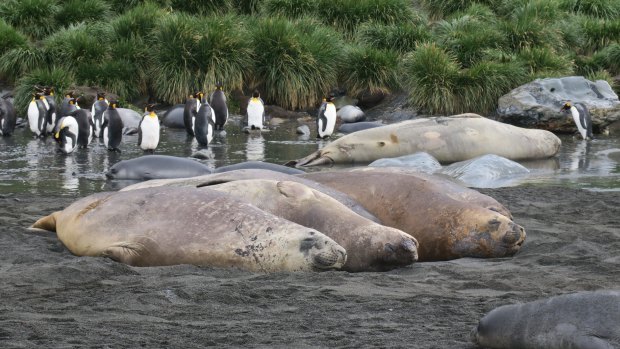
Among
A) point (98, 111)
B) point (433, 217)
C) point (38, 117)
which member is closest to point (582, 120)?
point (98, 111)

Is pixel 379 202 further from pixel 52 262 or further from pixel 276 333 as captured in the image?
pixel 276 333

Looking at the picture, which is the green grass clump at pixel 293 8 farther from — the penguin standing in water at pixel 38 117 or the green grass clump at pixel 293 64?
the penguin standing in water at pixel 38 117

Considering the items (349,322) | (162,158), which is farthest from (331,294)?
(162,158)

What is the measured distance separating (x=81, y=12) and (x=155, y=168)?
12041 mm

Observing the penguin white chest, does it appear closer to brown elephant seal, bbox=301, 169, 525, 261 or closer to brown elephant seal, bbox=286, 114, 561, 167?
brown elephant seal, bbox=286, 114, 561, 167

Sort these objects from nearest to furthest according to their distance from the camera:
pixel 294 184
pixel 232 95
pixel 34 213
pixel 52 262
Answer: pixel 52 262
pixel 294 184
pixel 34 213
pixel 232 95

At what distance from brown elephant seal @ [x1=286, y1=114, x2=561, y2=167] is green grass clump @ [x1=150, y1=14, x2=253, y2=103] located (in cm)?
710

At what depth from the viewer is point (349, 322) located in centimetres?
400

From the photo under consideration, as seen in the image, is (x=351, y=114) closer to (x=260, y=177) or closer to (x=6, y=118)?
(x=6, y=118)

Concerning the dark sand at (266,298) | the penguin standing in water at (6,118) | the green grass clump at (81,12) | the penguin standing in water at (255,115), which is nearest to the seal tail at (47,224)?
the dark sand at (266,298)

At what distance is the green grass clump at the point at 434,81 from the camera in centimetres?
1658

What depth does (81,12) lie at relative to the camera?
20906mm

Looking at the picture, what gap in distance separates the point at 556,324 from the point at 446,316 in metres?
0.80

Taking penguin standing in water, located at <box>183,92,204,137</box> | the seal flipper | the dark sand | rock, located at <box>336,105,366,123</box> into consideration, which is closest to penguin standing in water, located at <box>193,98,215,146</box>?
penguin standing in water, located at <box>183,92,204,137</box>
